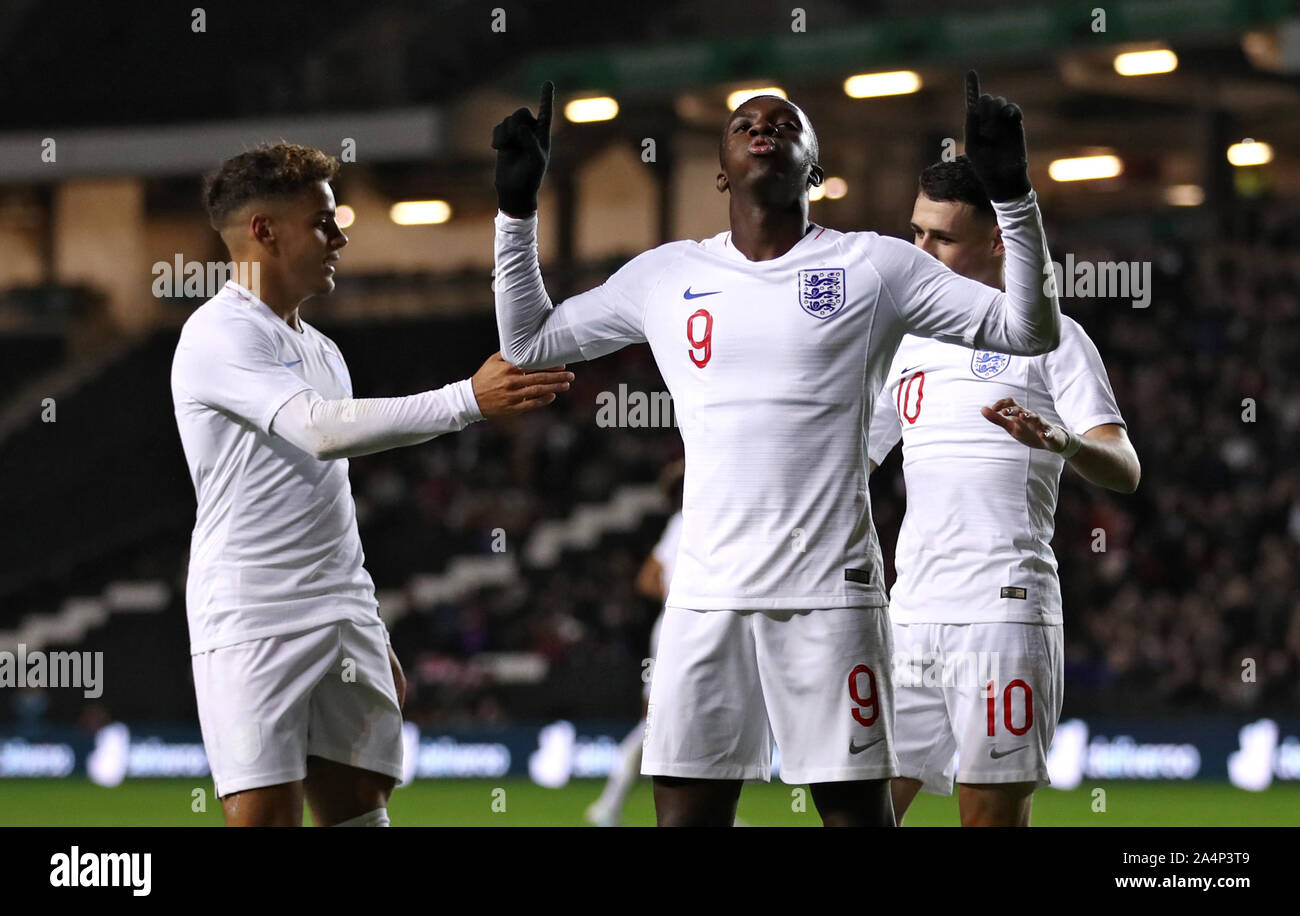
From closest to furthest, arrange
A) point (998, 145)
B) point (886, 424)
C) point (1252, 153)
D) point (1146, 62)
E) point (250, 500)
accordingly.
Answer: point (998, 145) < point (250, 500) < point (886, 424) < point (1146, 62) < point (1252, 153)

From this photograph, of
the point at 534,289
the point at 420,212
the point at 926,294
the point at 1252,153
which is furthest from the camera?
the point at 420,212

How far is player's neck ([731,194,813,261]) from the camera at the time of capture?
428 centimetres

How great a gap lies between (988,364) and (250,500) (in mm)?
2187

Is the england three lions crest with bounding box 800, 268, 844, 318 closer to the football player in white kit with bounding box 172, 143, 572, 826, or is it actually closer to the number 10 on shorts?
the football player in white kit with bounding box 172, 143, 572, 826

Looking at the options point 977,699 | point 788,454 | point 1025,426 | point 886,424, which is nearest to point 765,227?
point 788,454

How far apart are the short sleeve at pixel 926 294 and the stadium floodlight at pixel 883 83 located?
672 inches

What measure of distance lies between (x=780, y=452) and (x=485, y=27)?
827 inches

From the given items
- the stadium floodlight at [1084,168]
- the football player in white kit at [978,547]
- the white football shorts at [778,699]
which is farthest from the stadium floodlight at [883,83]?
the white football shorts at [778,699]

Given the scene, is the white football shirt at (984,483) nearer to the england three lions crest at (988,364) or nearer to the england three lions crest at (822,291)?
the england three lions crest at (988,364)

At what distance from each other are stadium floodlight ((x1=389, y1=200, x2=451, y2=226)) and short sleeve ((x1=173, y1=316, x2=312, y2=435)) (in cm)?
2228

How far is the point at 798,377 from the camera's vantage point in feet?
13.7

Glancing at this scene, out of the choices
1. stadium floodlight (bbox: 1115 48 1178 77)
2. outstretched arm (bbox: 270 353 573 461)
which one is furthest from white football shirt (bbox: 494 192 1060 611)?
stadium floodlight (bbox: 1115 48 1178 77)

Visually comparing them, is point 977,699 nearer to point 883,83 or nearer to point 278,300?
point 278,300
